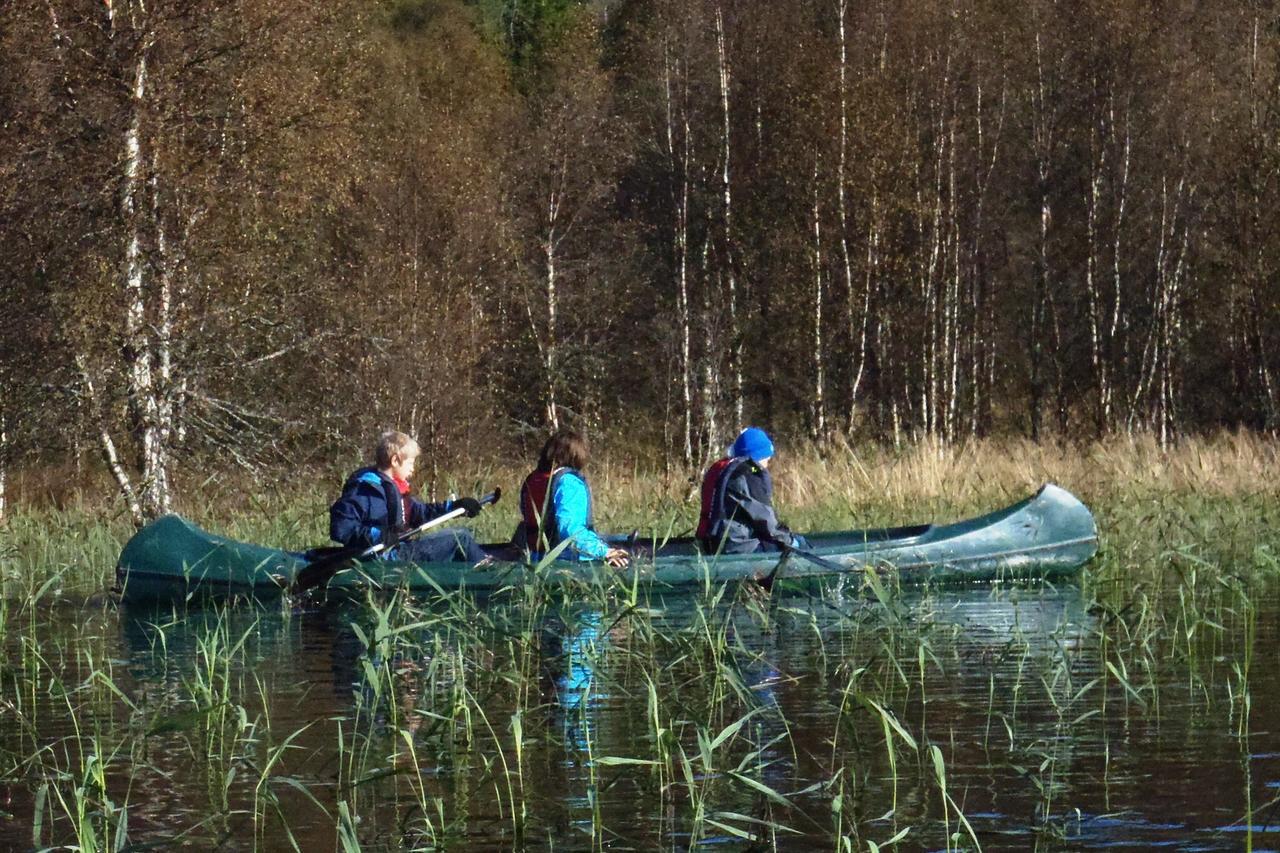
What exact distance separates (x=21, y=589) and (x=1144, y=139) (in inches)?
750

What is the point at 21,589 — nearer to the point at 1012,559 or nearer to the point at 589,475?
the point at 1012,559

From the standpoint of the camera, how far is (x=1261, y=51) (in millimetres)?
25422

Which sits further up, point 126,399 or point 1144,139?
point 1144,139

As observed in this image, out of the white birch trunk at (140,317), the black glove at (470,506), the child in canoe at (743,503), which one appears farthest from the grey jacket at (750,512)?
the white birch trunk at (140,317)

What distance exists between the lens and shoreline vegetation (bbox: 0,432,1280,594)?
11508mm

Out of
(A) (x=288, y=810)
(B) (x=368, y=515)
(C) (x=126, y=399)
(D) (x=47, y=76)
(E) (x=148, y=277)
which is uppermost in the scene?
(D) (x=47, y=76)

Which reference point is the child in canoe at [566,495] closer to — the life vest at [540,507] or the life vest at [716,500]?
the life vest at [540,507]

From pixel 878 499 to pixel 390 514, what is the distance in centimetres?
557

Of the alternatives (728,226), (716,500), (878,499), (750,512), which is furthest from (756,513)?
(728,226)

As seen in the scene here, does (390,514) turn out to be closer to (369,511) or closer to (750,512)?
(369,511)

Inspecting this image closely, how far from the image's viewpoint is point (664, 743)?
489 centimetres

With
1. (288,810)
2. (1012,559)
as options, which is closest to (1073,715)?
(288,810)

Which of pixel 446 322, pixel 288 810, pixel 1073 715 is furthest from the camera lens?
pixel 446 322

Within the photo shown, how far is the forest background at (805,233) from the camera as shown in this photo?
22.4 metres
